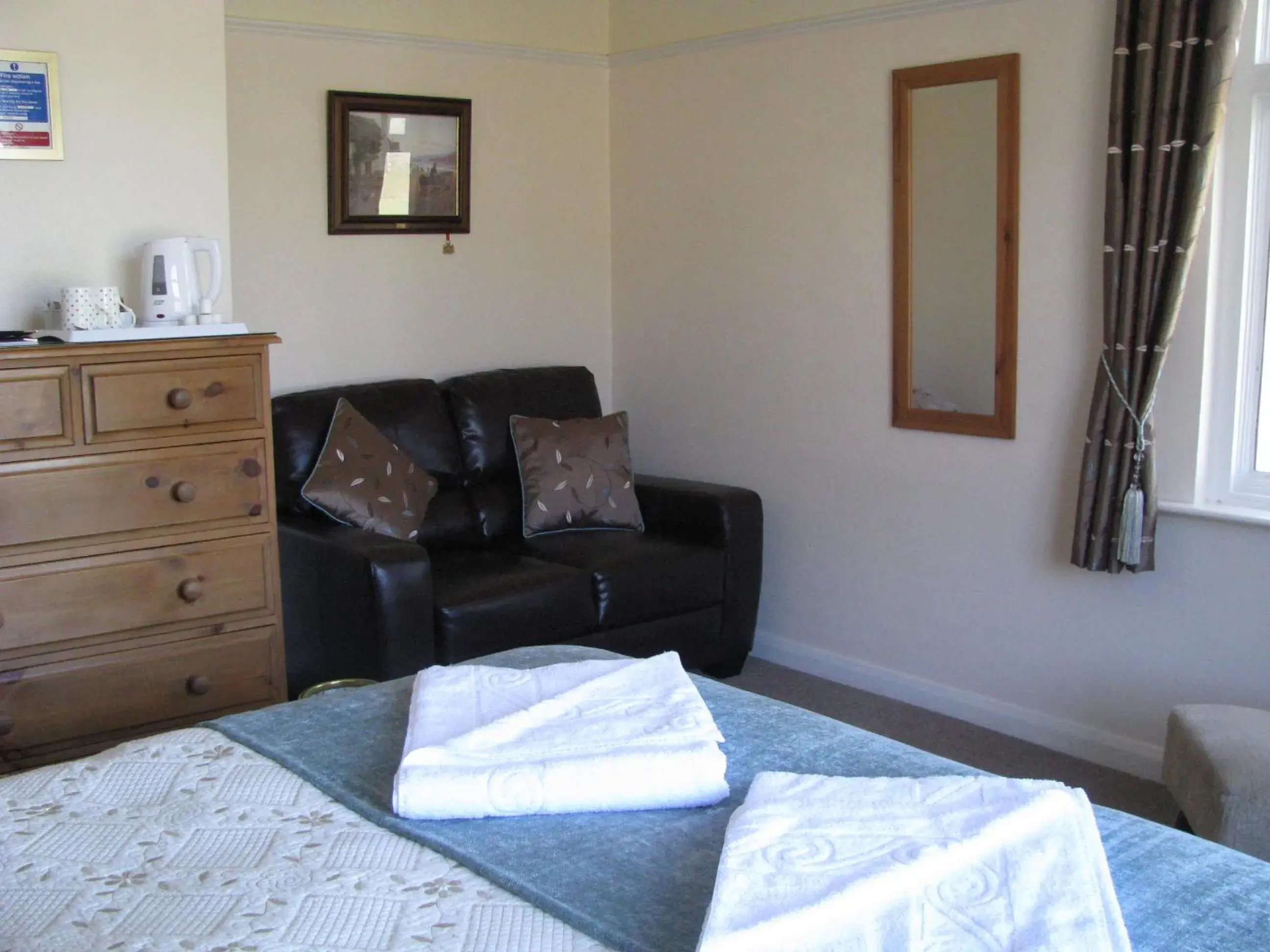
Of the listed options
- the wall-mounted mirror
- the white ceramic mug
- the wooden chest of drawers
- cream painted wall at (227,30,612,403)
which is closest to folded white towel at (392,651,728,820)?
the wooden chest of drawers

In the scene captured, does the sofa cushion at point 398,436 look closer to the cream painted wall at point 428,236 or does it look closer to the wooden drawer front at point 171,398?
the cream painted wall at point 428,236

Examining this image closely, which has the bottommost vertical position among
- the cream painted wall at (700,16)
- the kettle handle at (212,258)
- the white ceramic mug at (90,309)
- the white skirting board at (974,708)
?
the white skirting board at (974,708)

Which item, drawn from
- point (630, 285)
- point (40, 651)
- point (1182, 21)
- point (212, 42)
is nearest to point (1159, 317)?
point (1182, 21)

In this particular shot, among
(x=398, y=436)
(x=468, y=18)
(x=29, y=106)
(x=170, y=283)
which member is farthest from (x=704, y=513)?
(x=29, y=106)

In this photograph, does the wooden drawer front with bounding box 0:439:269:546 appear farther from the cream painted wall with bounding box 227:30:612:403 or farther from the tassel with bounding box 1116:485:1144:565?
the tassel with bounding box 1116:485:1144:565

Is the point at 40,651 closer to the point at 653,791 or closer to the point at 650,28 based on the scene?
the point at 653,791

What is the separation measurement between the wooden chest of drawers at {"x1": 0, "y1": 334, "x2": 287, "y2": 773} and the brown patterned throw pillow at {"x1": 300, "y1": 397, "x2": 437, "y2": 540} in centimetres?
60

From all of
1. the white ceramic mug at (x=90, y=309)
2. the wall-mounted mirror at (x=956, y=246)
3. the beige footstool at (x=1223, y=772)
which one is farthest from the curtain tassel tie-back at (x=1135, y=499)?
the white ceramic mug at (x=90, y=309)

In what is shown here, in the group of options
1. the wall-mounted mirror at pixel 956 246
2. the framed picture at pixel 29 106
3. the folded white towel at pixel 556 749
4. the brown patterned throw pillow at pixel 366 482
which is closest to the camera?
the folded white towel at pixel 556 749

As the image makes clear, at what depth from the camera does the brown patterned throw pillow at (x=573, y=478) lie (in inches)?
177

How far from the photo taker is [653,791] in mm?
1769

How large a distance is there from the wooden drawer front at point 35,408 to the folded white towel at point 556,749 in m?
1.45

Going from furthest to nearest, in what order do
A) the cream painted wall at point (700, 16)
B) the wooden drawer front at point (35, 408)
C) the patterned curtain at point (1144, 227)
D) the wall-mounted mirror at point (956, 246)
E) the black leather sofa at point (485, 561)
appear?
the cream painted wall at point (700, 16), the wall-mounted mirror at point (956, 246), the black leather sofa at point (485, 561), the patterned curtain at point (1144, 227), the wooden drawer front at point (35, 408)

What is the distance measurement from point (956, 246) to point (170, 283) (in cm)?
231
